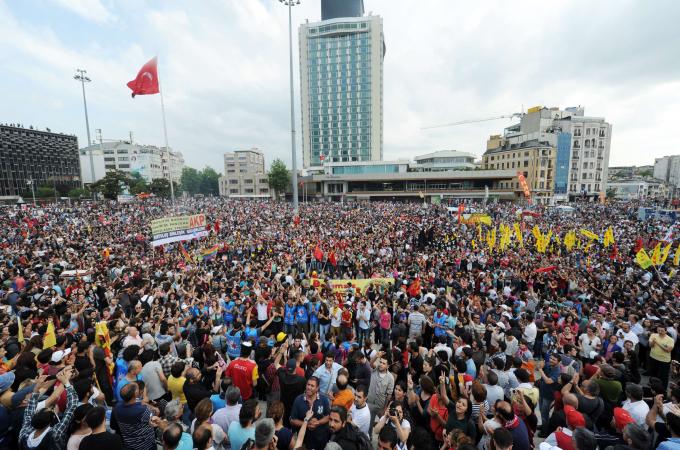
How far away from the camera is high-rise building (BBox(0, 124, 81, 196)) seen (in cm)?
6531

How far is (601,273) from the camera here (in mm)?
12273

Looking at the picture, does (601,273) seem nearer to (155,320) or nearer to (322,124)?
(155,320)

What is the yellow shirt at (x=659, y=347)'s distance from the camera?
19.5 feet

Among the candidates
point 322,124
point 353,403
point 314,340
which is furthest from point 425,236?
point 322,124

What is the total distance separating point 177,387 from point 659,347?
8.49 meters

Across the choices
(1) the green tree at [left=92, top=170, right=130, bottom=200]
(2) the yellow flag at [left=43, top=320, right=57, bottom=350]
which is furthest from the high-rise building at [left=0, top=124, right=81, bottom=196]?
(2) the yellow flag at [left=43, top=320, right=57, bottom=350]

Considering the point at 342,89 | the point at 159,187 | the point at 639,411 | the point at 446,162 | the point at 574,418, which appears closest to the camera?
the point at 574,418

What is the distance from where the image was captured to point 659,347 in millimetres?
6059

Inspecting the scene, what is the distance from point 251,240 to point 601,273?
16996mm

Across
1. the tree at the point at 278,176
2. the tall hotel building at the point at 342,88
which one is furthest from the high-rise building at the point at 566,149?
the tree at the point at 278,176

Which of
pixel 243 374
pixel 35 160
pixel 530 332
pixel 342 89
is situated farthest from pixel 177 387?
pixel 342 89

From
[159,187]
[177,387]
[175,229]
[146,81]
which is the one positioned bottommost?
[177,387]

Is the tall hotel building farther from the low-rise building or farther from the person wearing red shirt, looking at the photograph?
the person wearing red shirt

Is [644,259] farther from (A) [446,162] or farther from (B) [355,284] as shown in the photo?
(A) [446,162]
